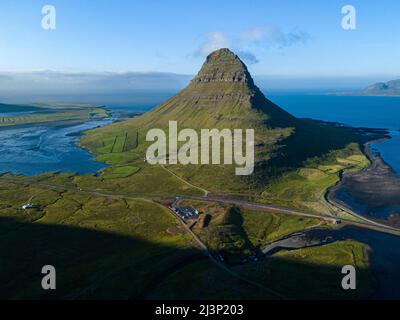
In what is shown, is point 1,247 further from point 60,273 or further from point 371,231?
point 371,231

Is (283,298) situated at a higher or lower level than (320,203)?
lower

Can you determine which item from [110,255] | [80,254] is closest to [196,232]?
[110,255]

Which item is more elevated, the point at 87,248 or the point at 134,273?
the point at 87,248

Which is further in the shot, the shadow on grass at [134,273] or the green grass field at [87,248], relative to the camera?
the green grass field at [87,248]

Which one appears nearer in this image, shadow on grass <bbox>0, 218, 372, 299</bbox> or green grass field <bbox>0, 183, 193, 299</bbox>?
shadow on grass <bbox>0, 218, 372, 299</bbox>

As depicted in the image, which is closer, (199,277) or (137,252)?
(199,277)

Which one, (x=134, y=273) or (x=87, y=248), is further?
(x=87, y=248)
